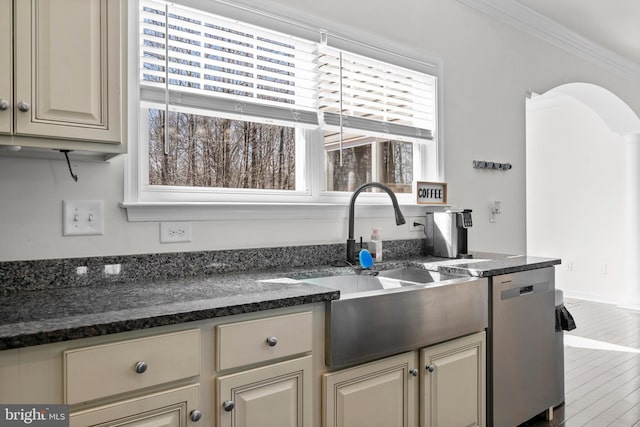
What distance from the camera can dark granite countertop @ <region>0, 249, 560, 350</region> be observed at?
109 centimetres

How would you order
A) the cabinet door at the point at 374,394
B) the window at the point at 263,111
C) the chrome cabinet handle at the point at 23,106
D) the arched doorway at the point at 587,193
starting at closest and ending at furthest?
1. the chrome cabinet handle at the point at 23,106
2. the cabinet door at the point at 374,394
3. the window at the point at 263,111
4. the arched doorway at the point at 587,193

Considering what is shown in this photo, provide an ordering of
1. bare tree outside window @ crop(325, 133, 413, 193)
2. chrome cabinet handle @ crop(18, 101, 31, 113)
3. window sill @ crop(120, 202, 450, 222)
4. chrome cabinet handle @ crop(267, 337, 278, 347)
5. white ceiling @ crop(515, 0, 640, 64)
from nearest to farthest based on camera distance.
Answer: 1. chrome cabinet handle @ crop(18, 101, 31, 113)
2. chrome cabinet handle @ crop(267, 337, 278, 347)
3. window sill @ crop(120, 202, 450, 222)
4. bare tree outside window @ crop(325, 133, 413, 193)
5. white ceiling @ crop(515, 0, 640, 64)

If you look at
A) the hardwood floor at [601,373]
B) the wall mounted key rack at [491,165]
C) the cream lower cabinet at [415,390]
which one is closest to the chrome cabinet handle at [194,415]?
the cream lower cabinet at [415,390]

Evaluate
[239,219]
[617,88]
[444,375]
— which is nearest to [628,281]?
[617,88]

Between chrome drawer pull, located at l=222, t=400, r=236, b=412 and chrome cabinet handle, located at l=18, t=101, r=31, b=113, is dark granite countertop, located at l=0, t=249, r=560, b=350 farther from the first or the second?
chrome cabinet handle, located at l=18, t=101, r=31, b=113

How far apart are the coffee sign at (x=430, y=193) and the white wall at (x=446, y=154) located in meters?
0.16

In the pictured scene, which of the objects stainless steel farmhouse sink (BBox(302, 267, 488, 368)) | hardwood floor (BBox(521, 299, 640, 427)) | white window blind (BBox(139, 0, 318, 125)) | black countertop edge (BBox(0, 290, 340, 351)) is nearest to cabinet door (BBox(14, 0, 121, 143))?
white window blind (BBox(139, 0, 318, 125))

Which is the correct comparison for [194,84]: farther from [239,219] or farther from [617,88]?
[617,88]

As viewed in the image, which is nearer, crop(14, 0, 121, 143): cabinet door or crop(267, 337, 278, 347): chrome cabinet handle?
crop(14, 0, 121, 143): cabinet door

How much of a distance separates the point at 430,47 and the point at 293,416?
2.43 metres

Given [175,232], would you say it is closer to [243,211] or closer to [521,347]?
[243,211]

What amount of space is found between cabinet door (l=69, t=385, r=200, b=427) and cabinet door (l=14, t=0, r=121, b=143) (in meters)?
0.79

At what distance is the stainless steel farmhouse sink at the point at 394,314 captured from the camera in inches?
62.4

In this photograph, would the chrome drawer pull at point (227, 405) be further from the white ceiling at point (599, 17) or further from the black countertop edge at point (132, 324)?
the white ceiling at point (599, 17)
